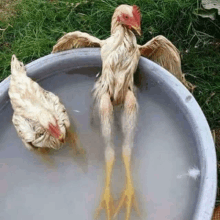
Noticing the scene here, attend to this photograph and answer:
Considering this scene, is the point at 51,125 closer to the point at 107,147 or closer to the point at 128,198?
the point at 107,147

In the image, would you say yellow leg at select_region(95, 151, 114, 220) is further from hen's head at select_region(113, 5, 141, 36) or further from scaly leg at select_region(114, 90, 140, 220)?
hen's head at select_region(113, 5, 141, 36)

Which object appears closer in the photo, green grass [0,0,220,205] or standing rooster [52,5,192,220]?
standing rooster [52,5,192,220]

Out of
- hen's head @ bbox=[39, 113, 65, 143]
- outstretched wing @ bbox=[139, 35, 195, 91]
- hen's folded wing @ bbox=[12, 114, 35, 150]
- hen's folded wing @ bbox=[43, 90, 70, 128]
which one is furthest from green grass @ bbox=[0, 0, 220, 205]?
hen's head @ bbox=[39, 113, 65, 143]

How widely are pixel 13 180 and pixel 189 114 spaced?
48.1 inches

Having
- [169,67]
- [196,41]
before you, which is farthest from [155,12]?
[169,67]

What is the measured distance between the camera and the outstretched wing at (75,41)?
84.9 inches

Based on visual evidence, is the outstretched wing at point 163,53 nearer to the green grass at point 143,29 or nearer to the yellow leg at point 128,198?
the green grass at point 143,29

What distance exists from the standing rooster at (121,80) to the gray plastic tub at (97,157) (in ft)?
0.22

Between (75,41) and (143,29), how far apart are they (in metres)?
0.85

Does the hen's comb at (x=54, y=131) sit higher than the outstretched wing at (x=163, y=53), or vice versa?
the outstretched wing at (x=163, y=53)

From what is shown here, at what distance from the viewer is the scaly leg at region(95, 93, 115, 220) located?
192 centimetres

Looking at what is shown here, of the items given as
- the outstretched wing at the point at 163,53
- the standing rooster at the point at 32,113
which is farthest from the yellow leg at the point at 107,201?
the outstretched wing at the point at 163,53

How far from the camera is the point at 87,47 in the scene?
221 cm

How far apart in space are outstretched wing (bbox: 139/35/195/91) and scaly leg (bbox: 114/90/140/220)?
1.21 feet
